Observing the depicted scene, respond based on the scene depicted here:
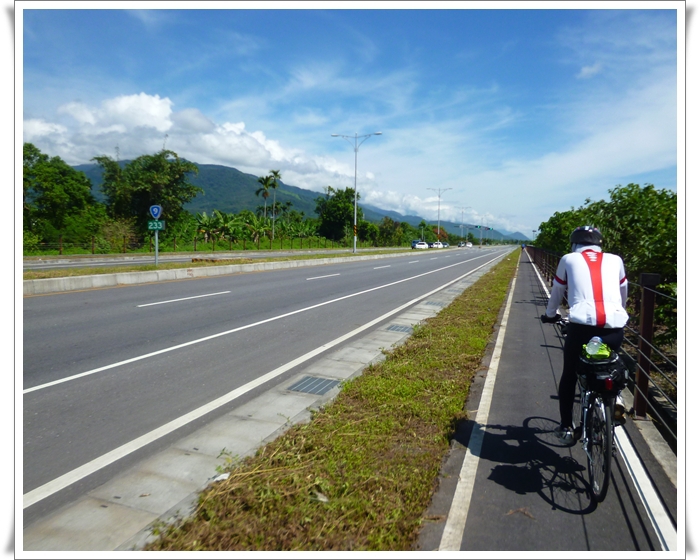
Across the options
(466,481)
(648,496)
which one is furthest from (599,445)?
(466,481)

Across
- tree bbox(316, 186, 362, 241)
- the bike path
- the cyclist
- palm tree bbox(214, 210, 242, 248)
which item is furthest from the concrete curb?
tree bbox(316, 186, 362, 241)

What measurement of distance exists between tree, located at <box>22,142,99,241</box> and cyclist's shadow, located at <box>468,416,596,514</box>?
40454 millimetres

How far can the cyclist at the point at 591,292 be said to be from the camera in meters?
3.69

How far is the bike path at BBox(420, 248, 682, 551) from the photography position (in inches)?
120

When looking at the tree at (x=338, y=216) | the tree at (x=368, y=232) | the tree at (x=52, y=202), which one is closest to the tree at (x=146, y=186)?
the tree at (x=52, y=202)

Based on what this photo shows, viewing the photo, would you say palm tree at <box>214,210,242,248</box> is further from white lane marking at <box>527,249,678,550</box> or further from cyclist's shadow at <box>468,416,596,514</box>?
white lane marking at <box>527,249,678,550</box>

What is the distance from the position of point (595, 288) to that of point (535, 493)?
5.32ft

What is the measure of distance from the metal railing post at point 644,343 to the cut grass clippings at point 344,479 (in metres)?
1.80

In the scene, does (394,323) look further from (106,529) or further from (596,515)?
(106,529)

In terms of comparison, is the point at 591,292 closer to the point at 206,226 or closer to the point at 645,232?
the point at 645,232

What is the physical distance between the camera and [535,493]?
3574mm

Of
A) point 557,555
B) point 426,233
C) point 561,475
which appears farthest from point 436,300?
point 426,233

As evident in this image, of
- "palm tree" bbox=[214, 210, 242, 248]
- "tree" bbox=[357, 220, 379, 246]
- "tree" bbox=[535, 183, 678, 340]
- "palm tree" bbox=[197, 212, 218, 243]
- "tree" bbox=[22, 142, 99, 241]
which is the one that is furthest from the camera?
"tree" bbox=[357, 220, 379, 246]

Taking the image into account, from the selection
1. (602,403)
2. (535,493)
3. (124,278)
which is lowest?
(535,493)
